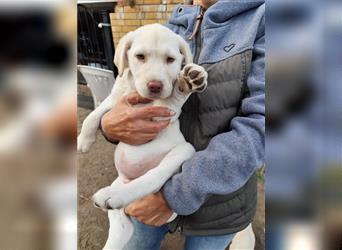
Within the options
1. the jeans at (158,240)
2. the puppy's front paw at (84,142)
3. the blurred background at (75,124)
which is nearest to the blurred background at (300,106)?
the blurred background at (75,124)

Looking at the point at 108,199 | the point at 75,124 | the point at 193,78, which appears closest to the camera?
the point at 193,78

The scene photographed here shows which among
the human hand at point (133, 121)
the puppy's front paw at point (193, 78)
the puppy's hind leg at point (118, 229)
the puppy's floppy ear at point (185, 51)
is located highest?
the puppy's floppy ear at point (185, 51)

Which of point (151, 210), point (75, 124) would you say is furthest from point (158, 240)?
point (75, 124)

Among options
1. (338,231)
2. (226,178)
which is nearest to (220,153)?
(226,178)

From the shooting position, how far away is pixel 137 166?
1.18m

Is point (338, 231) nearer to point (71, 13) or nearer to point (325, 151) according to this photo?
point (325, 151)

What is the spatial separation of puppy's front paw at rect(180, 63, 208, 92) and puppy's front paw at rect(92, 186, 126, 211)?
359 millimetres

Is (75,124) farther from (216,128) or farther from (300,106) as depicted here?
(300,106)

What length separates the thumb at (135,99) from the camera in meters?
1.15

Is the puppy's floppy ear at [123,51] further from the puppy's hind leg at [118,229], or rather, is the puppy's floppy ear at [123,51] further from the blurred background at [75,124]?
the puppy's hind leg at [118,229]

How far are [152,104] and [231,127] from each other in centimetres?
22

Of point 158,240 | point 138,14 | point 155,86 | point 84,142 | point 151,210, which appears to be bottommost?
point 158,240

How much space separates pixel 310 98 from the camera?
1.15m

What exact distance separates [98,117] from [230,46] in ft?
1.39
